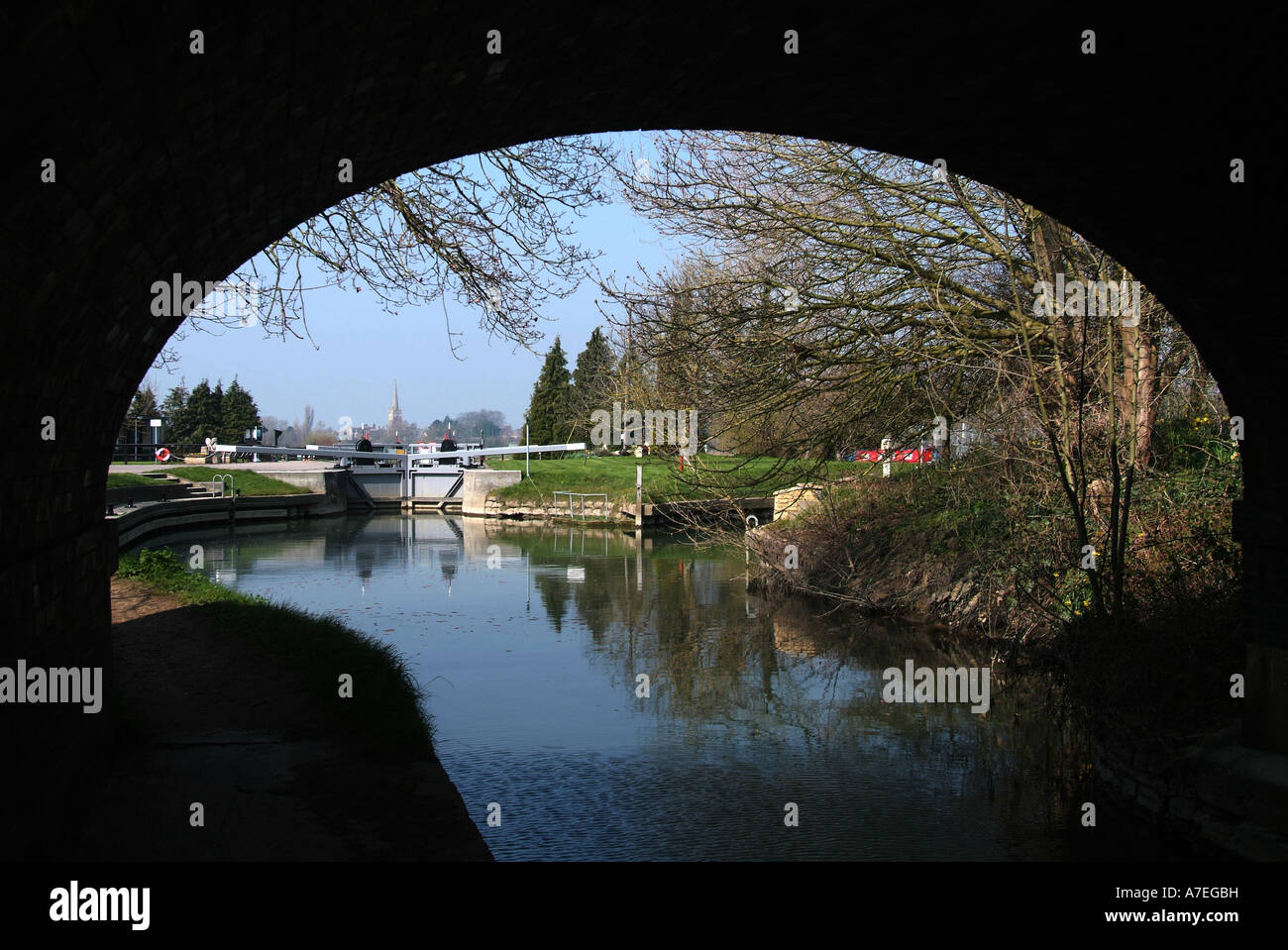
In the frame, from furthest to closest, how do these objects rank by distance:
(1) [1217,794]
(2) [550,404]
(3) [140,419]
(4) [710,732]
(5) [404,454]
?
(2) [550,404] → (3) [140,419] → (5) [404,454] → (4) [710,732] → (1) [1217,794]

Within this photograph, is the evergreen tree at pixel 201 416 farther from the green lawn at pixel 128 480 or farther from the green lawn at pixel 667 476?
the green lawn at pixel 128 480

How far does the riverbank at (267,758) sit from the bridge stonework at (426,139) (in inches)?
17.7

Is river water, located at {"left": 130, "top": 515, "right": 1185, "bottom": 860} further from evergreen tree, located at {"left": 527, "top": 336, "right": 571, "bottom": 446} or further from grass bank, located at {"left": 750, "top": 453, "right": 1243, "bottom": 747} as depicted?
evergreen tree, located at {"left": 527, "top": 336, "right": 571, "bottom": 446}

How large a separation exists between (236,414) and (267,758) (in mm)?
64153

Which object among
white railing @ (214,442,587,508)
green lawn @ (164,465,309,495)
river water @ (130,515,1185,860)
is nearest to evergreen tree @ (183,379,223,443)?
white railing @ (214,442,587,508)

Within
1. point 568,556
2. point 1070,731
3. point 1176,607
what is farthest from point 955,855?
point 568,556

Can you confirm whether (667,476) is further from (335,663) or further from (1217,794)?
(1217,794)

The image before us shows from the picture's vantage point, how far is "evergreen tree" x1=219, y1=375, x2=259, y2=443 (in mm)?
65250

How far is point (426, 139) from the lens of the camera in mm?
5703

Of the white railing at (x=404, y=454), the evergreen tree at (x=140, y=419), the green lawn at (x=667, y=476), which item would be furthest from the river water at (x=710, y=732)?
the evergreen tree at (x=140, y=419)

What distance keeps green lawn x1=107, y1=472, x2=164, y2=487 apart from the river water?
525 inches

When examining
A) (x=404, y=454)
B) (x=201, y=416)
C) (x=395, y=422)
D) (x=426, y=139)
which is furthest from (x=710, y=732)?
(x=395, y=422)

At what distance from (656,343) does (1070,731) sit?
18.9 ft

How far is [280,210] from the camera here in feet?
19.4
